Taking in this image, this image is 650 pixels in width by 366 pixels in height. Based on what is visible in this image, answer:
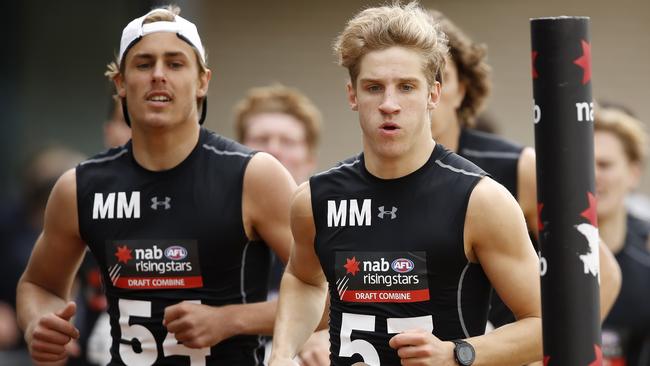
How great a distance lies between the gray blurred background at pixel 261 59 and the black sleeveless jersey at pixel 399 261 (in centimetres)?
1074

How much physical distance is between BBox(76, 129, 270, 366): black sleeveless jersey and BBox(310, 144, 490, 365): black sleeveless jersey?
0.71m

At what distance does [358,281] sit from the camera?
16.7 feet

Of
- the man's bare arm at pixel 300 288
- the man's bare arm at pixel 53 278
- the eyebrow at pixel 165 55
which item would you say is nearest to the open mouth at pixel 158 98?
the eyebrow at pixel 165 55

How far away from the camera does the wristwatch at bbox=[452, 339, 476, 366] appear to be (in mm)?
4699

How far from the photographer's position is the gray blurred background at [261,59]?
15930 millimetres

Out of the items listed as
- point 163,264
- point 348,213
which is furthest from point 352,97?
point 163,264

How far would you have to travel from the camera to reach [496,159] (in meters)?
6.81

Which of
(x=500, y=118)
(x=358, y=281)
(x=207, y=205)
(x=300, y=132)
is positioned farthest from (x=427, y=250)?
(x=500, y=118)

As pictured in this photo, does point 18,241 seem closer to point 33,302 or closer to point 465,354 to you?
point 33,302

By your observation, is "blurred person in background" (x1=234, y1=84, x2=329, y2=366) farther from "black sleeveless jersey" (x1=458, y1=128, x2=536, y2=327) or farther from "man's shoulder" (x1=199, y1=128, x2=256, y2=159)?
"man's shoulder" (x1=199, y1=128, x2=256, y2=159)

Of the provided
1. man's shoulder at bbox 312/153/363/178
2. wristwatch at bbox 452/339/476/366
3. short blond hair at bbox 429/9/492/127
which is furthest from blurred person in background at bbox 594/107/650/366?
wristwatch at bbox 452/339/476/366

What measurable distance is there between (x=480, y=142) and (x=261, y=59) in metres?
9.77

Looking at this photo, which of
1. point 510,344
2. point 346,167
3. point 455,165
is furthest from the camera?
point 346,167

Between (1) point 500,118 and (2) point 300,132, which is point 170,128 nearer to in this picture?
(2) point 300,132
